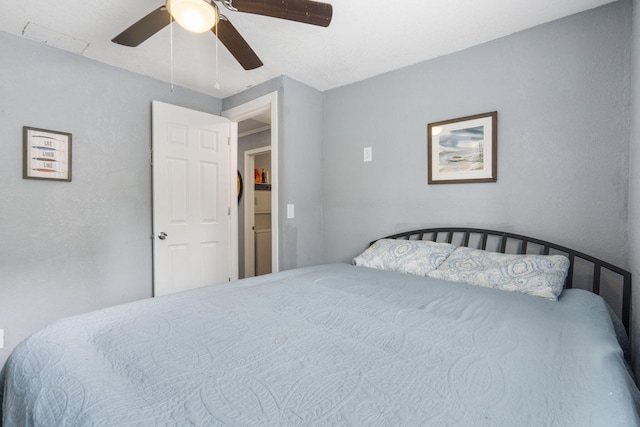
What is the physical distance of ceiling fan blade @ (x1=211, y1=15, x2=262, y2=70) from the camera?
1.45m

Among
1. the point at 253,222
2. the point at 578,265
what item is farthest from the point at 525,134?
the point at 253,222

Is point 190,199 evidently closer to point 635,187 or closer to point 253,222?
point 253,222

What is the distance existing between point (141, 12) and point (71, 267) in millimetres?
1810

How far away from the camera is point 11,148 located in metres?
1.91

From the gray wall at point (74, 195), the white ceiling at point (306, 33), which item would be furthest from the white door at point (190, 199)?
the white ceiling at point (306, 33)

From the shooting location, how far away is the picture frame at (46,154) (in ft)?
6.46

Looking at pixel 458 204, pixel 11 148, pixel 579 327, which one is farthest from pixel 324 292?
pixel 11 148

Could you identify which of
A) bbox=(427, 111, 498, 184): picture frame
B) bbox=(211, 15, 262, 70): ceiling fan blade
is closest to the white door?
bbox=(211, 15, 262, 70): ceiling fan blade

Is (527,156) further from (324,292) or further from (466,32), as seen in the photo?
(324,292)

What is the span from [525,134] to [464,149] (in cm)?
37

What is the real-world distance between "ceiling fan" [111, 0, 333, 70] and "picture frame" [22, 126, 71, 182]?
103 centimetres

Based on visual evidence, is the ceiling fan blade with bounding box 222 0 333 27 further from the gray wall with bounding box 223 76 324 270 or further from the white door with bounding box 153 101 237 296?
the white door with bounding box 153 101 237 296

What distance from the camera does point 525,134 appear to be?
6.18 feet

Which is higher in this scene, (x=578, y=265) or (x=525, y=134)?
(x=525, y=134)
